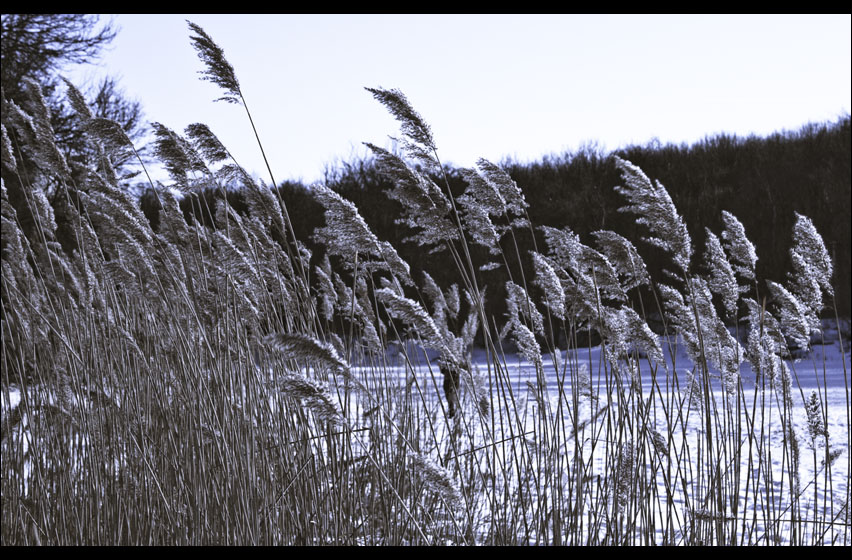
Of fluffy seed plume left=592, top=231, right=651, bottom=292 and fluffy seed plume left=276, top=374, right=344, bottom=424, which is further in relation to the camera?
fluffy seed plume left=592, top=231, right=651, bottom=292

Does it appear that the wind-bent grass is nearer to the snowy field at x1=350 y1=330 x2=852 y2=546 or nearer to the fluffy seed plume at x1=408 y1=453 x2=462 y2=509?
the snowy field at x1=350 y1=330 x2=852 y2=546

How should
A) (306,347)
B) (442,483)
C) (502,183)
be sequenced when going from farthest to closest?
1. (502,183)
2. (442,483)
3. (306,347)

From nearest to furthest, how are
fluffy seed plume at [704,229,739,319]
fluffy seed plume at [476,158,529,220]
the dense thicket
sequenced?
fluffy seed plume at [476,158,529,220]
fluffy seed plume at [704,229,739,319]
the dense thicket

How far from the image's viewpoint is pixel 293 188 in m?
8.09

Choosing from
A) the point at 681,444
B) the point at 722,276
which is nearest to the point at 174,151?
the point at 722,276

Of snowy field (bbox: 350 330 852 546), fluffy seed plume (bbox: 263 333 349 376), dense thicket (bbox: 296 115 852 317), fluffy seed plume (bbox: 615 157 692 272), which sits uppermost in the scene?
dense thicket (bbox: 296 115 852 317)

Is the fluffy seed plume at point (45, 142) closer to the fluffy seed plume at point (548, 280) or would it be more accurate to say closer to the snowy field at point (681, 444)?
the snowy field at point (681, 444)

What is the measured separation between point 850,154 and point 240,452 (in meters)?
7.32

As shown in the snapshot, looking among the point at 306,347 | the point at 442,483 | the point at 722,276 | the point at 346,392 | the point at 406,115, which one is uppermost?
the point at 406,115

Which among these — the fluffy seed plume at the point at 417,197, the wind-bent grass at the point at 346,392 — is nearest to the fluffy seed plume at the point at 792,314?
the wind-bent grass at the point at 346,392

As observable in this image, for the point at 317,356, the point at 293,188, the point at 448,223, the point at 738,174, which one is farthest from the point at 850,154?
the point at 317,356

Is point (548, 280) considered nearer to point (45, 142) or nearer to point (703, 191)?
point (45, 142)

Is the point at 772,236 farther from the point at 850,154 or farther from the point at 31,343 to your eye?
the point at 31,343

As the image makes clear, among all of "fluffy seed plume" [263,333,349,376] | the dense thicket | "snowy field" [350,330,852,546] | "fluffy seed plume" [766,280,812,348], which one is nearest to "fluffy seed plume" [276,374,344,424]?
"fluffy seed plume" [263,333,349,376]
